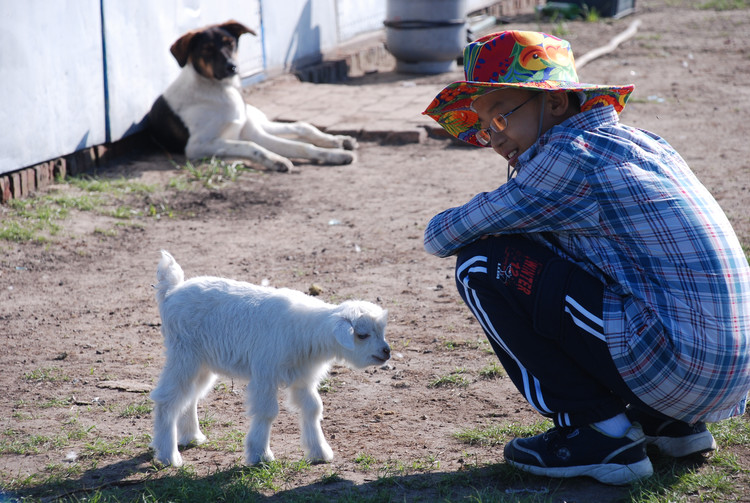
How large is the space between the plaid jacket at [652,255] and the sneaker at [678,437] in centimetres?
16

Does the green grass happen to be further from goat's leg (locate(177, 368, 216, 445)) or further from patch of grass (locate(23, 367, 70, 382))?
goat's leg (locate(177, 368, 216, 445))

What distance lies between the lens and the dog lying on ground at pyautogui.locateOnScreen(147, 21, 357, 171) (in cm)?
707

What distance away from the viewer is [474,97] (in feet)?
8.94

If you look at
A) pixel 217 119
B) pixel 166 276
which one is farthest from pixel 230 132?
pixel 166 276

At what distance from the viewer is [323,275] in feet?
15.4

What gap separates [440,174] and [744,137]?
295 centimetres

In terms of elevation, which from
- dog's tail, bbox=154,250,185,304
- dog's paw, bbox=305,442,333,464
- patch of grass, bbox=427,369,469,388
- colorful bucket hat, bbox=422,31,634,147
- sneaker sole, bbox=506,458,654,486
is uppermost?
colorful bucket hat, bbox=422,31,634,147

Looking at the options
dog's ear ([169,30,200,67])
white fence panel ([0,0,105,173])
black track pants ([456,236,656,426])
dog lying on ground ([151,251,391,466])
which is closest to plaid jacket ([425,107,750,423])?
black track pants ([456,236,656,426])

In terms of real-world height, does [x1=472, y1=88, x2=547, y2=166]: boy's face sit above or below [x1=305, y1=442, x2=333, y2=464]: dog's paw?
above

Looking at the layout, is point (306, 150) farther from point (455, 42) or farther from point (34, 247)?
point (455, 42)

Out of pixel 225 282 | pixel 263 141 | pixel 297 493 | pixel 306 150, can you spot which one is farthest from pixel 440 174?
pixel 297 493

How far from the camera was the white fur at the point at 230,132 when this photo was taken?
7070 millimetres

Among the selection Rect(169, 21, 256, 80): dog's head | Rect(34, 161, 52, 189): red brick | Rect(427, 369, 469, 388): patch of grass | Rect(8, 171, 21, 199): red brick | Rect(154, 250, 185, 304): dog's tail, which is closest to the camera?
Rect(154, 250, 185, 304): dog's tail

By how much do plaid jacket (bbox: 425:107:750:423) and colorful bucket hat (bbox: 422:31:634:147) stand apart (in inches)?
5.0
